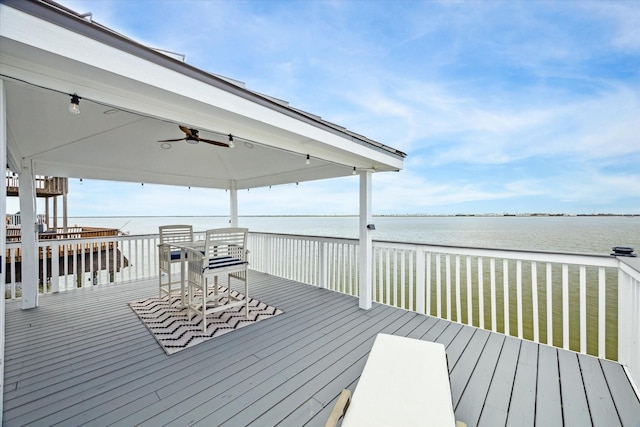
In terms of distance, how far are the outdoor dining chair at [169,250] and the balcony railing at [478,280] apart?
1.19 metres

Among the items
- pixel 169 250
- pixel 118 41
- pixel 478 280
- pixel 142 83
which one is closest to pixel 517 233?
pixel 478 280

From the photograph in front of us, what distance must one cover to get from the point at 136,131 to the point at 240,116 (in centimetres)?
225

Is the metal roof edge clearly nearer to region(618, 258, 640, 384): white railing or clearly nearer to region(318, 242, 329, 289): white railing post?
region(318, 242, 329, 289): white railing post

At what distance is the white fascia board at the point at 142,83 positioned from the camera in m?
1.12

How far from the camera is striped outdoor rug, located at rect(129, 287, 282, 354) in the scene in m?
2.73

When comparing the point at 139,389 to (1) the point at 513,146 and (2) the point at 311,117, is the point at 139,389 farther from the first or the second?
(1) the point at 513,146

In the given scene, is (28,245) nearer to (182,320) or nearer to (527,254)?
(182,320)

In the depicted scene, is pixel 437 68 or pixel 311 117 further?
pixel 437 68

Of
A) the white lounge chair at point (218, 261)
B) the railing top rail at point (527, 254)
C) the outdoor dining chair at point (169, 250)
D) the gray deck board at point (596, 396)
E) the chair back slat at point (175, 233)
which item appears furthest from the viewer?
the chair back slat at point (175, 233)

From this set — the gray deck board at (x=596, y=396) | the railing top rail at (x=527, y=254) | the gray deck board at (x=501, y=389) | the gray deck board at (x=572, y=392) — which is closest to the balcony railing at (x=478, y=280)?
the railing top rail at (x=527, y=254)

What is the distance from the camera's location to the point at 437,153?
15.8 m

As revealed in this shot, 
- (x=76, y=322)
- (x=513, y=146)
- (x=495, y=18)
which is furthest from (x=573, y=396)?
(x=513, y=146)

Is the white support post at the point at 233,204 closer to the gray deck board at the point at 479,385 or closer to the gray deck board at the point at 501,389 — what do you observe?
the gray deck board at the point at 479,385

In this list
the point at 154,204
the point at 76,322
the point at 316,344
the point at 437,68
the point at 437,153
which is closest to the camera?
the point at 316,344
